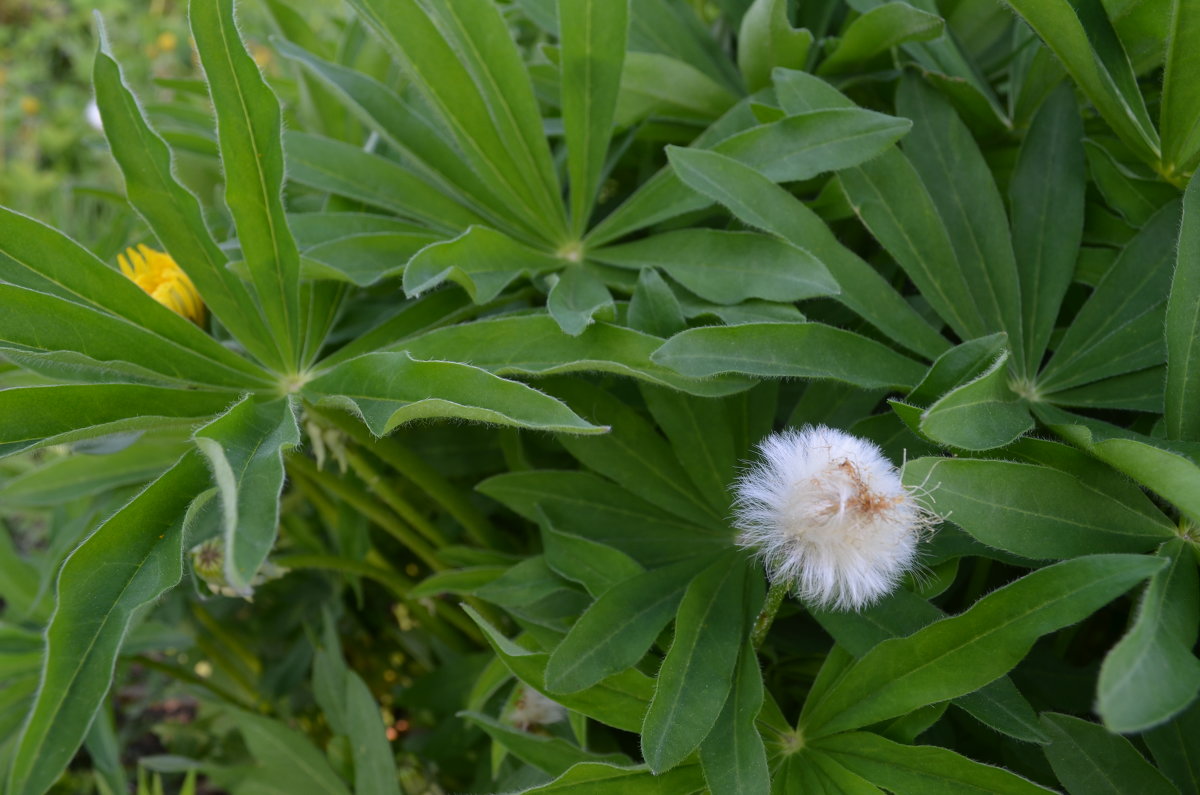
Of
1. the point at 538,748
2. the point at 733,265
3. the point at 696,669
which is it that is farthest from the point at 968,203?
the point at 538,748

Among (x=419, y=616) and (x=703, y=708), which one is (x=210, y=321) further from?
(x=703, y=708)

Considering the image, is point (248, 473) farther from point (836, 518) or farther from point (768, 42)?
point (768, 42)

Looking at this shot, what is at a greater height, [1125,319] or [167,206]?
[167,206]

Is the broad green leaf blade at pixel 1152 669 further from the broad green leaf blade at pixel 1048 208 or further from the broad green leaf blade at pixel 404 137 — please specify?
the broad green leaf blade at pixel 404 137

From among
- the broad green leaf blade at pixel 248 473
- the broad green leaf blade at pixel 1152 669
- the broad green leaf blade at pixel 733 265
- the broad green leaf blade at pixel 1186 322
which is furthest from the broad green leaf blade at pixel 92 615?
the broad green leaf blade at pixel 1186 322

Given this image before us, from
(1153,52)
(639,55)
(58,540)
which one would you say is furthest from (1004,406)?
(58,540)

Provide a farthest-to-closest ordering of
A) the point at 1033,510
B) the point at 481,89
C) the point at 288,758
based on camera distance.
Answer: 1. the point at 288,758
2. the point at 481,89
3. the point at 1033,510

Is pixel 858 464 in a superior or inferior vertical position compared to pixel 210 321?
inferior
